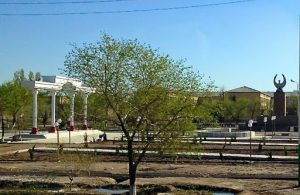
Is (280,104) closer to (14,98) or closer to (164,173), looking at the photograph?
(14,98)

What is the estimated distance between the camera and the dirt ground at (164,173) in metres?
21.2

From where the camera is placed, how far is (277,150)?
126ft

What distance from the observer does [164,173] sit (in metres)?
25.8

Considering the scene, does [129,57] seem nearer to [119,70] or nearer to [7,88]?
[119,70]

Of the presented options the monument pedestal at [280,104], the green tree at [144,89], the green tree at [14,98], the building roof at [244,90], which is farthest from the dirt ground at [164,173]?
the building roof at [244,90]

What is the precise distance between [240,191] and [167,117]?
5.03 meters

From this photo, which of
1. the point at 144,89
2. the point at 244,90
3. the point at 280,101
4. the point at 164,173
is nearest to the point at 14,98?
the point at 280,101

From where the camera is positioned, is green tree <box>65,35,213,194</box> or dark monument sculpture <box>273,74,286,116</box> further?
dark monument sculpture <box>273,74,286,116</box>

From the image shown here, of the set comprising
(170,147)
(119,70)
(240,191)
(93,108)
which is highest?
(119,70)

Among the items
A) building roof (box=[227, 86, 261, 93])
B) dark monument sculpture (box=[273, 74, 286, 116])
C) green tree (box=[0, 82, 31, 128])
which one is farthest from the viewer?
building roof (box=[227, 86, 261, 93])

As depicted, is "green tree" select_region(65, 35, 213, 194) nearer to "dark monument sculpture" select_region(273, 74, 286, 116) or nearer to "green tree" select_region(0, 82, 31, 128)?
"green tree" select_region(0, 82, 31, 128)

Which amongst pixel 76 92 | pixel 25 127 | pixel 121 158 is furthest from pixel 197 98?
pixel 25 127

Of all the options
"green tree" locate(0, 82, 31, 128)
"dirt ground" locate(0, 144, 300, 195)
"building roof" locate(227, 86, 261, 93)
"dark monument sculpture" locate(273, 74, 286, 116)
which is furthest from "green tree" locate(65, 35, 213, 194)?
"building roof" locate(227, 86, 261, 93)

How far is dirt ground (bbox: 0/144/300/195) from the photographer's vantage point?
833 inches
